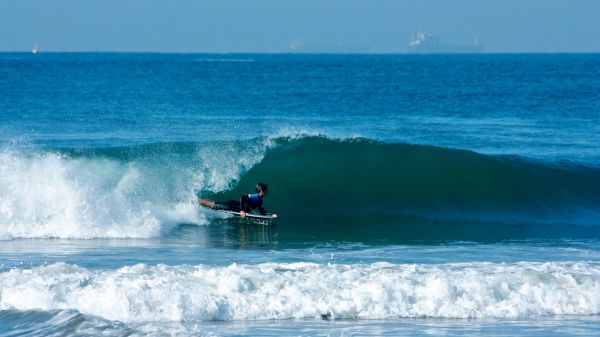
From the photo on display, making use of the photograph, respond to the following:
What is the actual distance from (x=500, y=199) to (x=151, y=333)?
523 inches

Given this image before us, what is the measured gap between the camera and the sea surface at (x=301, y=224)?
437 inches

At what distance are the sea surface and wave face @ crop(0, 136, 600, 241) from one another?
0.18 feet

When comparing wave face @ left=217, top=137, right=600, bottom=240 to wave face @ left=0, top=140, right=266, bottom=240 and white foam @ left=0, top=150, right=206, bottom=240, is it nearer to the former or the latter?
wave face @ left=0, top=140, right=266, bottom=240

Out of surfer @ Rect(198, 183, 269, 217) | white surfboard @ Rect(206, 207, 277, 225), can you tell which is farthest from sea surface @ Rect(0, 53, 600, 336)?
surfer @ Rect(198, 183, 269, 217)

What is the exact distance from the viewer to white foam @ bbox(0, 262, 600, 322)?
1107cm

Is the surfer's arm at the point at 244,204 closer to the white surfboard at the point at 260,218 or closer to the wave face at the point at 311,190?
the white surfboard at the point at 260,218

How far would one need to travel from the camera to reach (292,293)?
Result: 37.9ft

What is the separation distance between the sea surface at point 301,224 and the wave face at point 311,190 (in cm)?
5

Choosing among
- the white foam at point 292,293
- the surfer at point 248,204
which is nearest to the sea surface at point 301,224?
the white foam at point 292,293

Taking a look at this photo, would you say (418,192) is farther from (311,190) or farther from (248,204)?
(248,204)

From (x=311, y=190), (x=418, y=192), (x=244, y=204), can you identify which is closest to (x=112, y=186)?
(x=244, y=204)

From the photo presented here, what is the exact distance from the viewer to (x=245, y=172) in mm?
22031

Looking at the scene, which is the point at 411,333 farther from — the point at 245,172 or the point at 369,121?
the point at 369,121

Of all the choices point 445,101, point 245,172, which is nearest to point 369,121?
point 445,101
